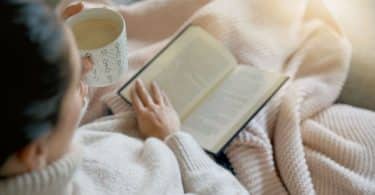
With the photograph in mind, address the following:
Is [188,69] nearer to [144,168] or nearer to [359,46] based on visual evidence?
[144,168]

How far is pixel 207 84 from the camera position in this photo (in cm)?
110

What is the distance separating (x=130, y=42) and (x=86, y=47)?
0.34 m

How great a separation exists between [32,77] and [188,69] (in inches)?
23.2

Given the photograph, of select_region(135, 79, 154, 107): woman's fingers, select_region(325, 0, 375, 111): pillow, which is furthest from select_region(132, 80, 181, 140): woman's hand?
select_region(325, 0, 375, 111): pillow

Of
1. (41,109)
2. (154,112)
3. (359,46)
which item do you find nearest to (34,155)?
(41,109)

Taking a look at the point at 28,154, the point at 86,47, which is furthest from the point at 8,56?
the point at 86,47

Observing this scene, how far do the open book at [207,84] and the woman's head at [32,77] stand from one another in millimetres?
469

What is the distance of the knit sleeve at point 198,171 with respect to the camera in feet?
3.12

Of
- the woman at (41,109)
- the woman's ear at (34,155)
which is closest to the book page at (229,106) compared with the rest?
the woman at (41,109)

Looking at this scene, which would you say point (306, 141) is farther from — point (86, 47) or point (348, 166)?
point (86, 47)

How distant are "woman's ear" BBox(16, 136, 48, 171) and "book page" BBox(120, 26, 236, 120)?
1.56 ft

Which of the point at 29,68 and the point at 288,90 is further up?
the point at 29,68

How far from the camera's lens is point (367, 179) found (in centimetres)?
102

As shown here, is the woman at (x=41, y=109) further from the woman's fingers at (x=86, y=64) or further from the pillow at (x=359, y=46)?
the pillow at (x=359, y=46)
